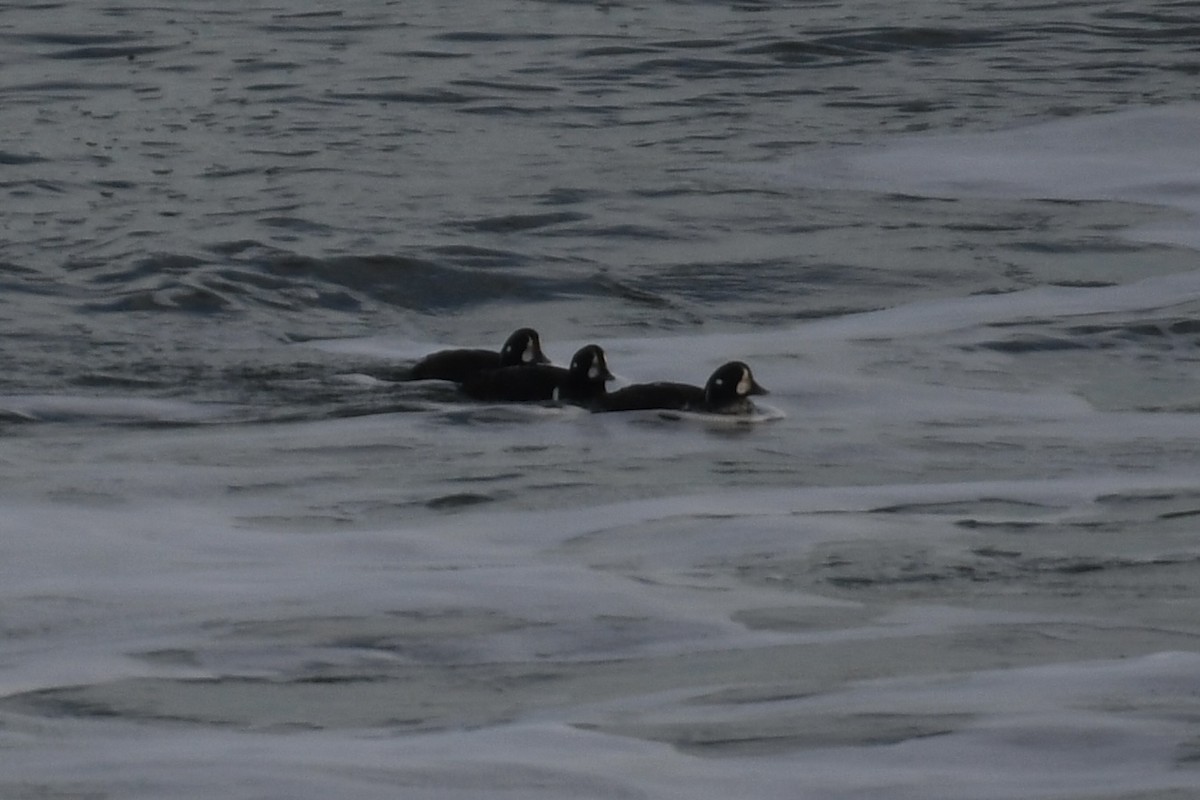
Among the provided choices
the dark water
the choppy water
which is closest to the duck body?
the choppy water

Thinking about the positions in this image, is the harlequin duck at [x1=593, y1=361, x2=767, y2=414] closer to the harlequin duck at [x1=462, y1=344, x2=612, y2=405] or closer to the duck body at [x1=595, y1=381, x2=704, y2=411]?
the duck body at [x1=595, y1=381, x2=704, y2=411]

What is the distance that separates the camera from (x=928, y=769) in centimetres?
495

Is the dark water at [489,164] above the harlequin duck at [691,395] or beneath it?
above

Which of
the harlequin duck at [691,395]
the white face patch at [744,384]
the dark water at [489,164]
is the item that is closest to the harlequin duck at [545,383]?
the harlequin duck at [691,395]

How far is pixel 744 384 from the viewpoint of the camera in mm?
9609

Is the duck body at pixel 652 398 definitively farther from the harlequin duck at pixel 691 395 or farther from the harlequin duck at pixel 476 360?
the harlequin duck at pixel 476 360

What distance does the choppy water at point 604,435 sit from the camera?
525 cm

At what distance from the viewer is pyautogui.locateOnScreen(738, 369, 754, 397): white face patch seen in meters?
9.57

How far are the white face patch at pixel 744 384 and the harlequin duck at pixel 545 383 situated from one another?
0.54 m

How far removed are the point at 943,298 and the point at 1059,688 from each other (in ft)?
23.0

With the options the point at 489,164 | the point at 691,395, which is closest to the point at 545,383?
the point at 691,395

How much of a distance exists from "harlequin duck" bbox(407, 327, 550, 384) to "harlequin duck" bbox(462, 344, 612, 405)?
22 cm

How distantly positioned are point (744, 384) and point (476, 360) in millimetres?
1231

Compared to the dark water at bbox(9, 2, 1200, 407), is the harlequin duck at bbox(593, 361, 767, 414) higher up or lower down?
lower down
